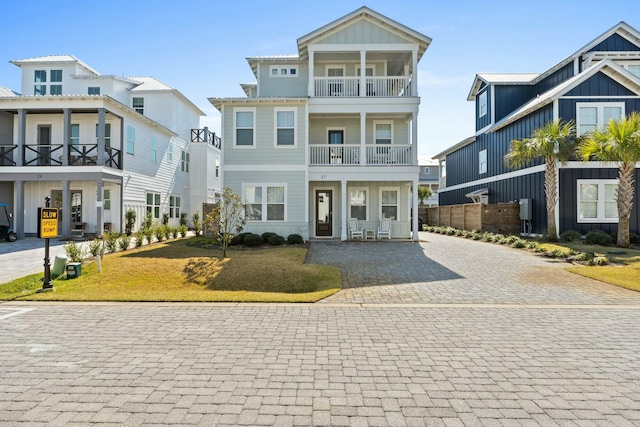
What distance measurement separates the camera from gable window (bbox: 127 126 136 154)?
68.0ft

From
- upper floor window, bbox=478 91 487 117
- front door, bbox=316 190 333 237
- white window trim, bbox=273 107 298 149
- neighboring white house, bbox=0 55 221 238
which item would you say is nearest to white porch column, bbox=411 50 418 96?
white window trim, bbox=273 107 298 149

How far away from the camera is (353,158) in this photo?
1878 centimetres

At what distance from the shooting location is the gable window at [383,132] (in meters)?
19.8

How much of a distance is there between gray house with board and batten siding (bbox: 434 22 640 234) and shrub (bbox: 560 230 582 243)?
0.86 metres

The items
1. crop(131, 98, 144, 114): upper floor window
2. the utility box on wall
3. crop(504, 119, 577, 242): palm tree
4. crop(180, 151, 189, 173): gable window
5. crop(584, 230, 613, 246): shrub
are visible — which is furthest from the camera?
crop(180, 151, 189, 173): gable window

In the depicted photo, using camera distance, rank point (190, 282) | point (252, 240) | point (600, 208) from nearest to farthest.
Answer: point (190, 282) → point (252, 240) → point (600, 208)

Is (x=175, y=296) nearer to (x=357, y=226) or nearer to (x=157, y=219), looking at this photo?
(x=357, y=226)

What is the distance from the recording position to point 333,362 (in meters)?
4.63

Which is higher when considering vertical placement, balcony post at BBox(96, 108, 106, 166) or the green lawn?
balcony post at BBox(96, 108, 106, 166)

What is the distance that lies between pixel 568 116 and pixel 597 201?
431 cm

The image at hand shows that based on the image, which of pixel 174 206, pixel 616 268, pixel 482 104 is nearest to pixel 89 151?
pixel 174 206

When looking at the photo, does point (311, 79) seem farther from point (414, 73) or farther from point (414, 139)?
point (414, 139)

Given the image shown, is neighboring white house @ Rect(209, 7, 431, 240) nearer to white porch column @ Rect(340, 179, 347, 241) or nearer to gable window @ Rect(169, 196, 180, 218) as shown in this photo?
white porch column @ Rect(340, 179, 347, 241)

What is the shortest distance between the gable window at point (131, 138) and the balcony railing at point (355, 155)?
10570mm
